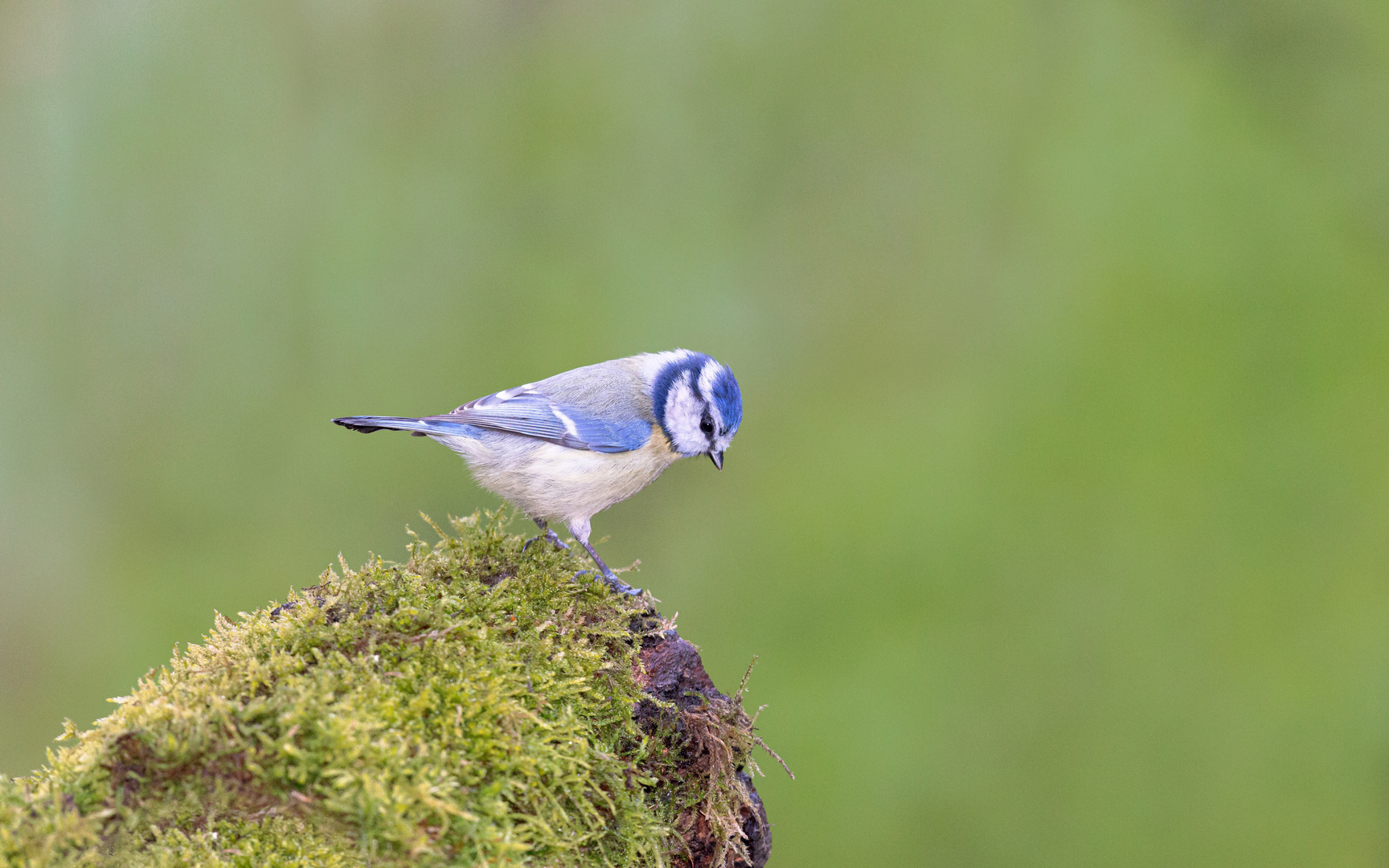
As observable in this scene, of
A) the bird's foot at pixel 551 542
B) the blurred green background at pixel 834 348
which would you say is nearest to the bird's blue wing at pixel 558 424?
the bird's foot at pixel 551 542

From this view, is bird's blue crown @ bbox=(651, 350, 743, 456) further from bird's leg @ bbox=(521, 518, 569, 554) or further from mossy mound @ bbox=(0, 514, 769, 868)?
mossy mound @ bbox=(0, 514, 769, 868)

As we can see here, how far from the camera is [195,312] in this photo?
2809mm

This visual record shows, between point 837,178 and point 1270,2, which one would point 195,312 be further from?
point 1270,2

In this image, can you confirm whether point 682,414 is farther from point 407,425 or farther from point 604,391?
point 407,425

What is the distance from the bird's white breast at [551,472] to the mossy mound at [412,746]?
1.19 feet

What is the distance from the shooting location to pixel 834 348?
2836 mm

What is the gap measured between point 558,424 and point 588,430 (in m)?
0.06

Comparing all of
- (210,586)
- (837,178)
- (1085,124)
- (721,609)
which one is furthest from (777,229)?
(210,586)

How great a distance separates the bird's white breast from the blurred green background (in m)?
0.79

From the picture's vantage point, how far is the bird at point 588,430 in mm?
1951

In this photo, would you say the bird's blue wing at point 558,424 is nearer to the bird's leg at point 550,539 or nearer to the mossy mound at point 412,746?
the bird's leg at point 550,539

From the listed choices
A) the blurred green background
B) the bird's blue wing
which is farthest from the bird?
the blurred green background

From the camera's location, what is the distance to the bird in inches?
76.8

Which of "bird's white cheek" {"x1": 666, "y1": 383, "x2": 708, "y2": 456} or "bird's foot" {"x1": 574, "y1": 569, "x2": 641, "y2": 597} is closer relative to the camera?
"bird's foot" {"x1": 574, "y1": 569, "x2": 641, "y2": 597}
